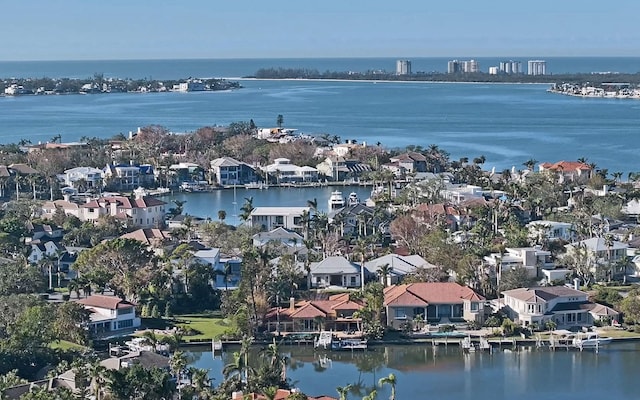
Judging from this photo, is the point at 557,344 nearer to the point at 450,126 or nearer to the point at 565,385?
the point at 565,385

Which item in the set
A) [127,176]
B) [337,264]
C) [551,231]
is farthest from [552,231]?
[127,176]

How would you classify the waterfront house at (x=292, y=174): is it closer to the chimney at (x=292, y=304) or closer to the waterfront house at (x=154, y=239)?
the waterfront house at (x=154, y=239)

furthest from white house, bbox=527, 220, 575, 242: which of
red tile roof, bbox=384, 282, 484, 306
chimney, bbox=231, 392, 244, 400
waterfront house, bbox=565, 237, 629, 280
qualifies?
chimney, bbox=231, 392, 244, 400

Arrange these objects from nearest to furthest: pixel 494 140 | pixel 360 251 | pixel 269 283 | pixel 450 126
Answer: pixel 269 283 → pixel 360 251 → pixel 494 140 → pixel 450 126

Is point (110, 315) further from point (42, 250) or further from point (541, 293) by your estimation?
point (541, 293)

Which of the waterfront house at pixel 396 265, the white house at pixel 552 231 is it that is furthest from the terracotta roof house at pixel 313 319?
the white house at pixel 552 231

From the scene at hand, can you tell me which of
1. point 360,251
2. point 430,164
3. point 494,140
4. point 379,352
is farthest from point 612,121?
point 379,352

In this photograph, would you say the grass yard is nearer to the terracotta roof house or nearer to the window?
the window
